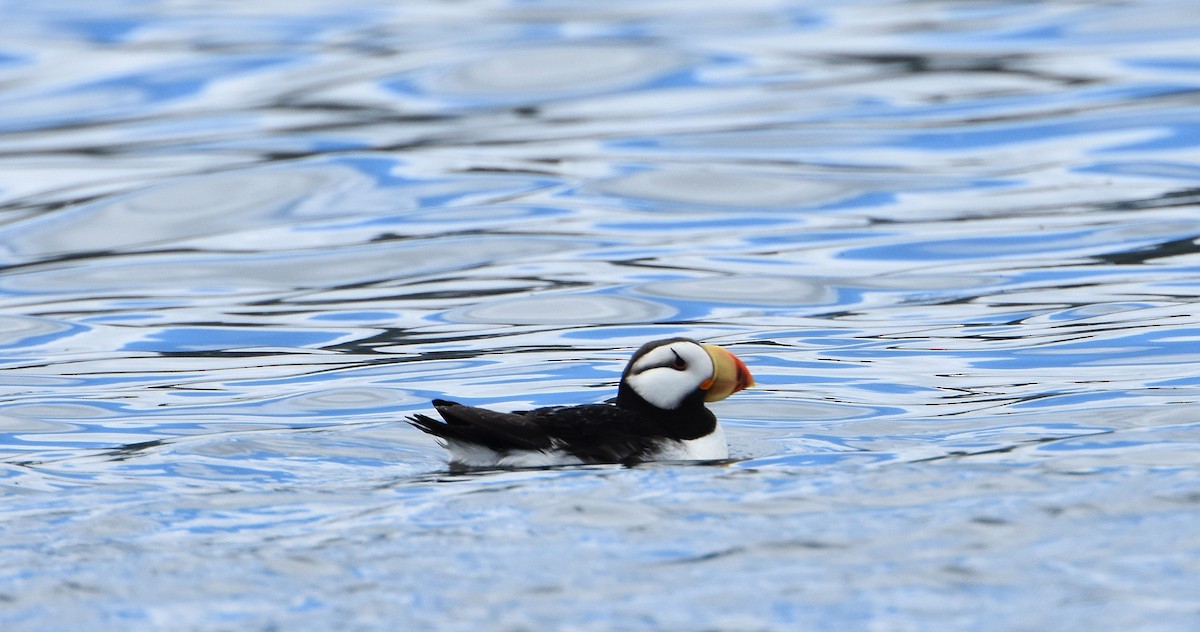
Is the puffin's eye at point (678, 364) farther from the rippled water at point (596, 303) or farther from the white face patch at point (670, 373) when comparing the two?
the rippled water at point (596, 303)

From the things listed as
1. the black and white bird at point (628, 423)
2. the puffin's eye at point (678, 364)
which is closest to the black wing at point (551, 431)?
the black and white bird at point (628, 423)

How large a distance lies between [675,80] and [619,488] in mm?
15130

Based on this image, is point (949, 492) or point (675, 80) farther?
point (675, 80)

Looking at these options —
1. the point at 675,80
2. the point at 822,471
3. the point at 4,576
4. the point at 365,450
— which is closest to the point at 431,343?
the point at 365,450

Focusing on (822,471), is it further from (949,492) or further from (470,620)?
(470,620)

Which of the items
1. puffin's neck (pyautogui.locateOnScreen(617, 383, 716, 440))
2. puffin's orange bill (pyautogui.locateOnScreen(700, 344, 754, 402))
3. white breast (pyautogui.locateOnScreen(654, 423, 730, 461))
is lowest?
white breast (pyautogui.locateOnScreen(654, 423, 730, 461))

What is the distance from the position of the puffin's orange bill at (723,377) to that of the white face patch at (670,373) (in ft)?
0.09

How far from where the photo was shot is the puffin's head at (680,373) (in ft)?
24.2

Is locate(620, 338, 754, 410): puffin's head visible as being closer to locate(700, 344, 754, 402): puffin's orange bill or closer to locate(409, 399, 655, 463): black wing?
locate(700, 344, 754, 402): puffin's orange bill

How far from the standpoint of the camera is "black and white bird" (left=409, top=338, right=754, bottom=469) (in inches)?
273

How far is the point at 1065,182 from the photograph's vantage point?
15.6m

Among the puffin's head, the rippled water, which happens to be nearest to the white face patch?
the puffin's head

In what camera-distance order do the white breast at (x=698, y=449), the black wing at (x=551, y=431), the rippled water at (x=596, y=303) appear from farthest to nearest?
the white breast at (x=698, y=449), the black wing at (x=551, y=431), the rippled water at (x=596, y=303)

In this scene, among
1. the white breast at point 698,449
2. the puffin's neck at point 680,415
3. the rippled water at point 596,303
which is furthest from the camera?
the puffin's neck at point 680,415
